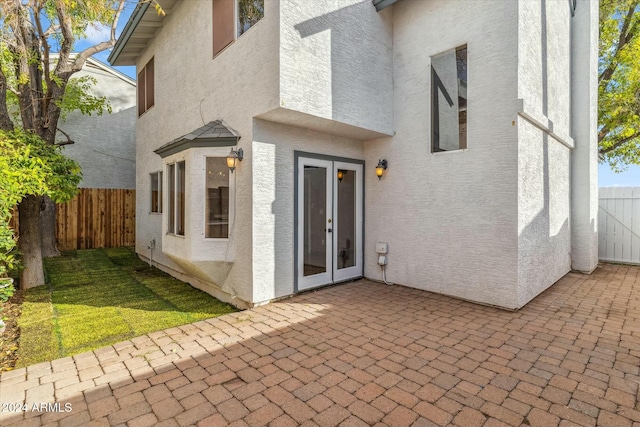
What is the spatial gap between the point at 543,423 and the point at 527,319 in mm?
2816

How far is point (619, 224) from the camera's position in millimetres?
9930

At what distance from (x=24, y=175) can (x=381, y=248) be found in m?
7.07

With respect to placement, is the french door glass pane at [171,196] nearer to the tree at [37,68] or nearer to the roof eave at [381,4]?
the tree at [37,68]

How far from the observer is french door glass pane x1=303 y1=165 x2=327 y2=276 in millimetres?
6625

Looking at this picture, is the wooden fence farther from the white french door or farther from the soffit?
the white french door

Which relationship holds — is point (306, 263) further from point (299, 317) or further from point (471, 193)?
point (471, 193)

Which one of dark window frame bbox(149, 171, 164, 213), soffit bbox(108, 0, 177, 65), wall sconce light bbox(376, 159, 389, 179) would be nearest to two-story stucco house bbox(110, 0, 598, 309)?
wall sconce light bbox(376, 159, 389, 179)

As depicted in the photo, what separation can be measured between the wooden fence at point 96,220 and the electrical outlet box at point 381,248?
10765 millimetres

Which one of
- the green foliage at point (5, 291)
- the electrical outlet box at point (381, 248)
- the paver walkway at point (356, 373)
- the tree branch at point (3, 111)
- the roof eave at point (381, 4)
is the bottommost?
the paver walkway at point (356, 373)


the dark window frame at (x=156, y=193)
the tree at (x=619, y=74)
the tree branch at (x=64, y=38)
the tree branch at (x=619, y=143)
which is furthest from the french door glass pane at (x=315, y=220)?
the tree branch at (x=619, y=143)

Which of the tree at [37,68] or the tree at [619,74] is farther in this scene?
the tree at [619,74]

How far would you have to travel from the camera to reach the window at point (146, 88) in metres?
10.1

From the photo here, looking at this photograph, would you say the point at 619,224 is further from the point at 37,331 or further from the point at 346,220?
the point at 37,331

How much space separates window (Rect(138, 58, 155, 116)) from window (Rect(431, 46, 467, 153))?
842 centimetres
